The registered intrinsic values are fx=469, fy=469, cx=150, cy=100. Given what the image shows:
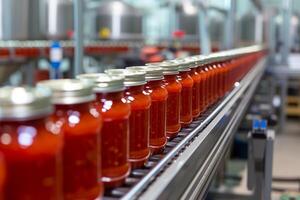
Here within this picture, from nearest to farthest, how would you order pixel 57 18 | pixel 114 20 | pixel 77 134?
pixel 77 134 < pixel 57 18 < pixel 114 20

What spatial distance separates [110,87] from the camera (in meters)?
0.70

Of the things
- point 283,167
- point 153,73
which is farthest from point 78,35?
point 283,167

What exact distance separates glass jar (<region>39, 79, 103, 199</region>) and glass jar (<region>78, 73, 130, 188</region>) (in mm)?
77

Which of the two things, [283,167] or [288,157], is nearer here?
[283,167]

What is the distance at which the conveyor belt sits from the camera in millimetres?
684

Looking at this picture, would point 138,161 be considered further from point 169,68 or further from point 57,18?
point 57,18

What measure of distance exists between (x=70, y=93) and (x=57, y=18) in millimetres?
6479

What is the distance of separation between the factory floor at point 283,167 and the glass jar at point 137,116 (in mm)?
2224

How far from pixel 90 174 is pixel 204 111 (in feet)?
2.65

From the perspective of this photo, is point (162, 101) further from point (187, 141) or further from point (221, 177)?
point (221, 177)

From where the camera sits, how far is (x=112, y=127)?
0.70 meters

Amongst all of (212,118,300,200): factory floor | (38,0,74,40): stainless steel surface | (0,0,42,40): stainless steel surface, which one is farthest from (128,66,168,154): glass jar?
(38,0,74,40): stainless steel surface

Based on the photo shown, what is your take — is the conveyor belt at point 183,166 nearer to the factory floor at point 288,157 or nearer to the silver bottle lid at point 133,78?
the silver bottle lid at point 133,78

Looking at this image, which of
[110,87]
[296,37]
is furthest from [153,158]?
[296,37]
